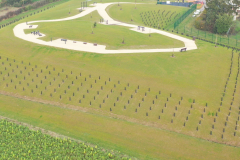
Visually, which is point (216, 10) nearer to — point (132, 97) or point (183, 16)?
Answer: point (183, 16)

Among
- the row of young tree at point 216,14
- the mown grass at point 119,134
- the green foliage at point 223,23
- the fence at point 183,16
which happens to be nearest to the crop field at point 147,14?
the fence at point 183,16

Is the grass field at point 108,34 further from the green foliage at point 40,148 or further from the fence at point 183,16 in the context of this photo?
the green foliage at point 40,148

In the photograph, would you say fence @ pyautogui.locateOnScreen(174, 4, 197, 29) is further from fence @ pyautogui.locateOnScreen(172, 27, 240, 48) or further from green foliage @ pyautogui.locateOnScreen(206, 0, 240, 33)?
green foliage @ pyautogui.locateOnScreen(206, 0, 240, 33)

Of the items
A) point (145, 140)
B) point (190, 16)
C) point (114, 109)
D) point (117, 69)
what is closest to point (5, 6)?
point (190, 16)

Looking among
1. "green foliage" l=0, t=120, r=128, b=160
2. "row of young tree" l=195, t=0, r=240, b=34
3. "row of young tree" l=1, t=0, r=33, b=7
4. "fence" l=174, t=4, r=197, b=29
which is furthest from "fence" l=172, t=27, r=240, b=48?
"row of young tree" l=1, t=0, r=33, b=7

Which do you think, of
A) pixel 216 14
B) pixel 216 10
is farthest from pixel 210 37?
pixel 216 10

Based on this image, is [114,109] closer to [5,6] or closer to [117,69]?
[117,69]
